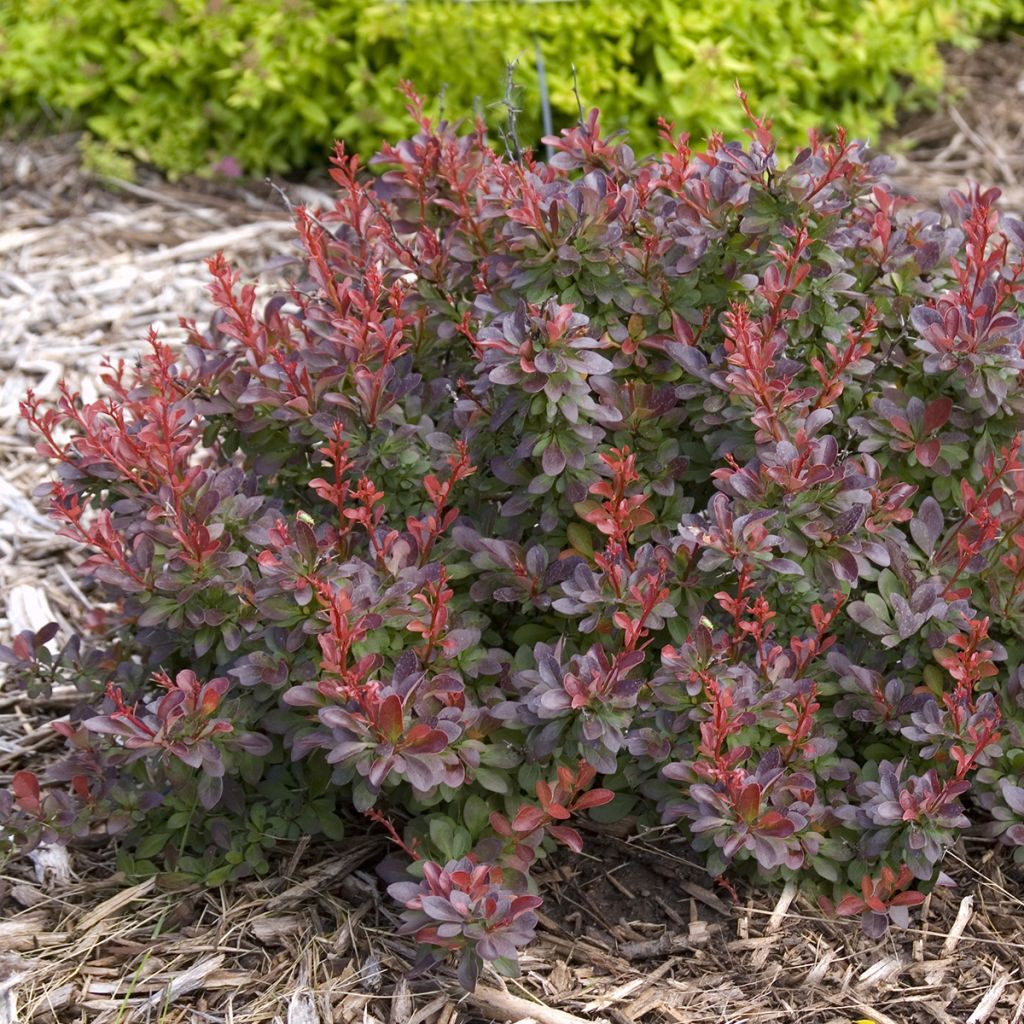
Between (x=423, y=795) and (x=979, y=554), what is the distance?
1.07 metres

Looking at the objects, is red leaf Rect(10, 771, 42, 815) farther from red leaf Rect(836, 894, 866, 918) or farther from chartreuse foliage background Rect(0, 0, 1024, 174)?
A: chartreuse foliage background Rect(0, 0, 1024, 174)

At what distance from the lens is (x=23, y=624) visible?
3098mm

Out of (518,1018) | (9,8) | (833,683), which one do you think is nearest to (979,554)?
(833,683)

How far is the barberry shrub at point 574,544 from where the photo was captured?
2043 millimetres

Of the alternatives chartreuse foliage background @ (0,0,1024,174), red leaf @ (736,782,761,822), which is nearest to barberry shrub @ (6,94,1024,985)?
red leaf @ (736,782,761,822)

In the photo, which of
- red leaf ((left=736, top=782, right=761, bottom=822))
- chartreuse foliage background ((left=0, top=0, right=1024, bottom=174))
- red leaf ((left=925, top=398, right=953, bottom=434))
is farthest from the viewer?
chartreuse foliage background ((left=0, top=0, right=1024, bottom=174))

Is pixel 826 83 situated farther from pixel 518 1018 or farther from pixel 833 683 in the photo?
pixel 518 1018

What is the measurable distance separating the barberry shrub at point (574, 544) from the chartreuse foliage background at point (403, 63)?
2.07 metres

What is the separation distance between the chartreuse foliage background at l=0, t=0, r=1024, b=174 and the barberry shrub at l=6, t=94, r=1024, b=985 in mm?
2069

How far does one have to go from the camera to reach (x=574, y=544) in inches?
88.0

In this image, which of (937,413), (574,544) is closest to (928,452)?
(937,413)

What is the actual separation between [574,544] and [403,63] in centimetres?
282

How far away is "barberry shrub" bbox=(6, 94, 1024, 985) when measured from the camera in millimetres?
2043

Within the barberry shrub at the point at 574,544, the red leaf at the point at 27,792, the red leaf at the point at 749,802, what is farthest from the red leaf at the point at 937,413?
the red leaf at the point at 27,792
